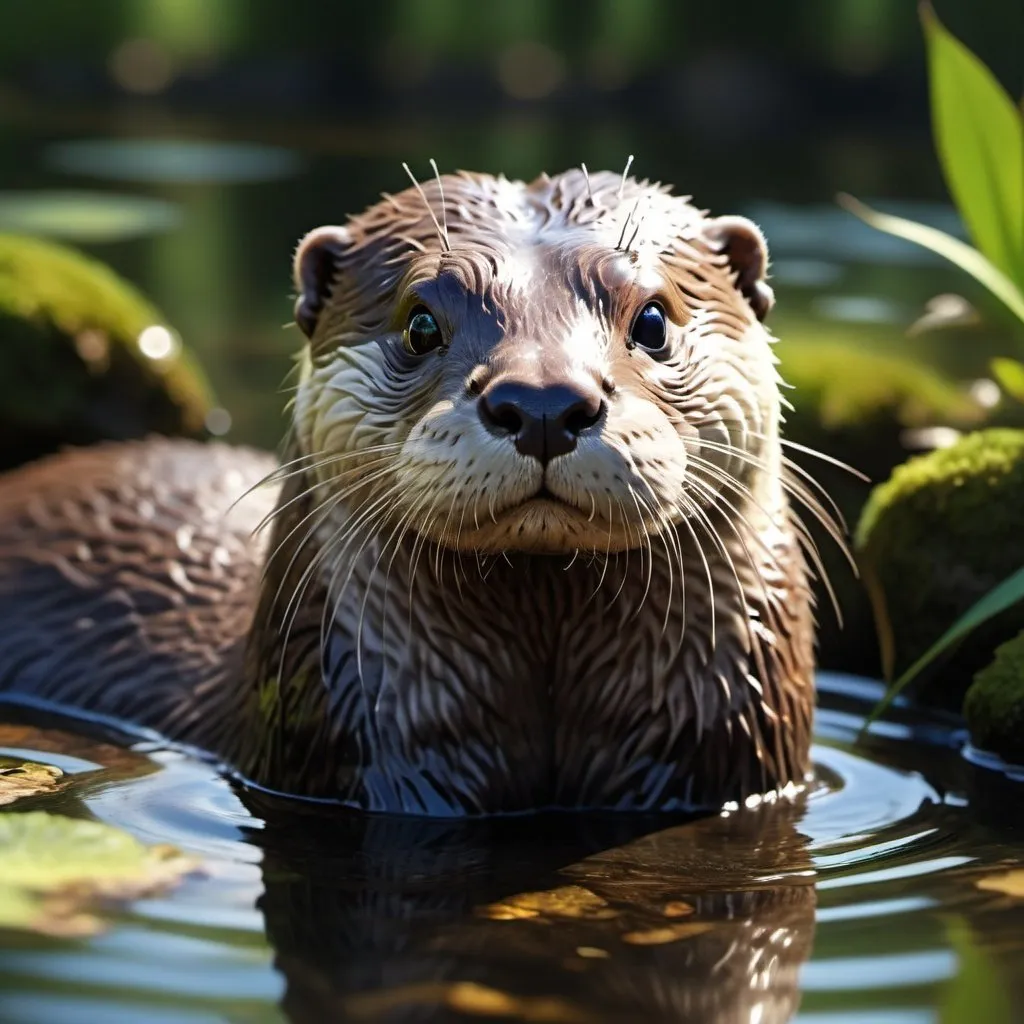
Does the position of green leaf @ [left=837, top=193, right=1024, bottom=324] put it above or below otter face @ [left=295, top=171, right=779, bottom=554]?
above

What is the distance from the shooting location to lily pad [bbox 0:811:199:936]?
2980 millimetres

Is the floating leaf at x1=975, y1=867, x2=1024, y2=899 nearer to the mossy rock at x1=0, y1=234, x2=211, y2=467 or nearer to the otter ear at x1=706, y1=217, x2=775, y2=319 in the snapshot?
the otter ear at x1=706, y1=217, x2=775, y2=319

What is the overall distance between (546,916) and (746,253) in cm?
127

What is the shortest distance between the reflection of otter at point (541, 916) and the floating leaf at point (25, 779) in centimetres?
43

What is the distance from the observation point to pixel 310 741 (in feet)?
11.9

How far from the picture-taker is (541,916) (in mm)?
3078

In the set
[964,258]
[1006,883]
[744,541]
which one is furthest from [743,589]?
[964,258]

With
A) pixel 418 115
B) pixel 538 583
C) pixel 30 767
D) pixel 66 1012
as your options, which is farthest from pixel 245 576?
pixel 418 115

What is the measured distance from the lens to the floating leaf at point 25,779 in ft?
12.1

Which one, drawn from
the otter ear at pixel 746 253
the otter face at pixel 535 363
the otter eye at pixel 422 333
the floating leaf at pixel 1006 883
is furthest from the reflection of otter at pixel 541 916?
the otter ear at pixel 746 253

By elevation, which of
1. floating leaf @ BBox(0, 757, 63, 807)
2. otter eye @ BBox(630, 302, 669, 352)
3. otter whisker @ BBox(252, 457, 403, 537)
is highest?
otter eye @ BBox(630, 302, 669, 352)

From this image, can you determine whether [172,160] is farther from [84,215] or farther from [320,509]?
[320,509]

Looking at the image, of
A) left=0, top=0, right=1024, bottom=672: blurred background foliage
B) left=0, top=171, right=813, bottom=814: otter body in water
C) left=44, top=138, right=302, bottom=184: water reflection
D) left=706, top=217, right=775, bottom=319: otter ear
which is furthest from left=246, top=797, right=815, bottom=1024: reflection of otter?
left=44, top=138, right=302, bottom=184: water reflection

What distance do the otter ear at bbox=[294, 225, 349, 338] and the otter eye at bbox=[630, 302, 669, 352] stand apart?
1.93 ft
